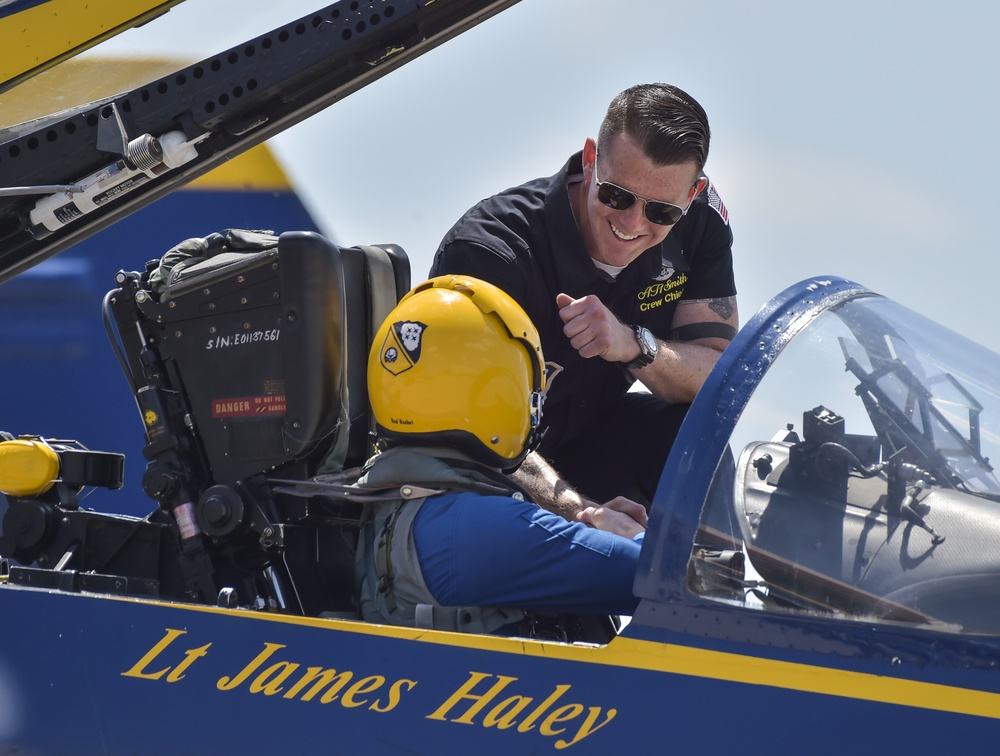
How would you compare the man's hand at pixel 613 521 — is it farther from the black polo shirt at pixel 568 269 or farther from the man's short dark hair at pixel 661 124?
the man's short dark hair at pixel 661 124

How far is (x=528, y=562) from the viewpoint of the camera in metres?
1.81

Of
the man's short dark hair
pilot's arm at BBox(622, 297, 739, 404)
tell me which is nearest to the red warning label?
pilot's arm at BBox(622, 297, 739, 404)

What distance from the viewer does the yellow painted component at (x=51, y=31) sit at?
2.51 m

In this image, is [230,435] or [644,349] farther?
[644,349]

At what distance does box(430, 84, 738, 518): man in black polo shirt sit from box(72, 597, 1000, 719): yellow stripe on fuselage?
921 millimetres

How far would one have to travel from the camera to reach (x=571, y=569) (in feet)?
5.91

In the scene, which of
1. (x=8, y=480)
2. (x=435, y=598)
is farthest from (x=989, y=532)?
(x=8, y=480)

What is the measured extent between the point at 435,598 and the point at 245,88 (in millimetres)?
1168

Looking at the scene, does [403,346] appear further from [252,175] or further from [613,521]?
[252,175]

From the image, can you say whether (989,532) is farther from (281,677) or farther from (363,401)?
(363,401)

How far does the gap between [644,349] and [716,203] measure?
74 cm

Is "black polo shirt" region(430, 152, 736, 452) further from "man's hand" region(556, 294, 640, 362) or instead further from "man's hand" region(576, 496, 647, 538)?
"man's hand" region(576, 496, 647, 538)

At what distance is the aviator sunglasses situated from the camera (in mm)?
2689

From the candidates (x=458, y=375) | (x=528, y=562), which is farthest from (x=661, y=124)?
(x=528, y=562)
